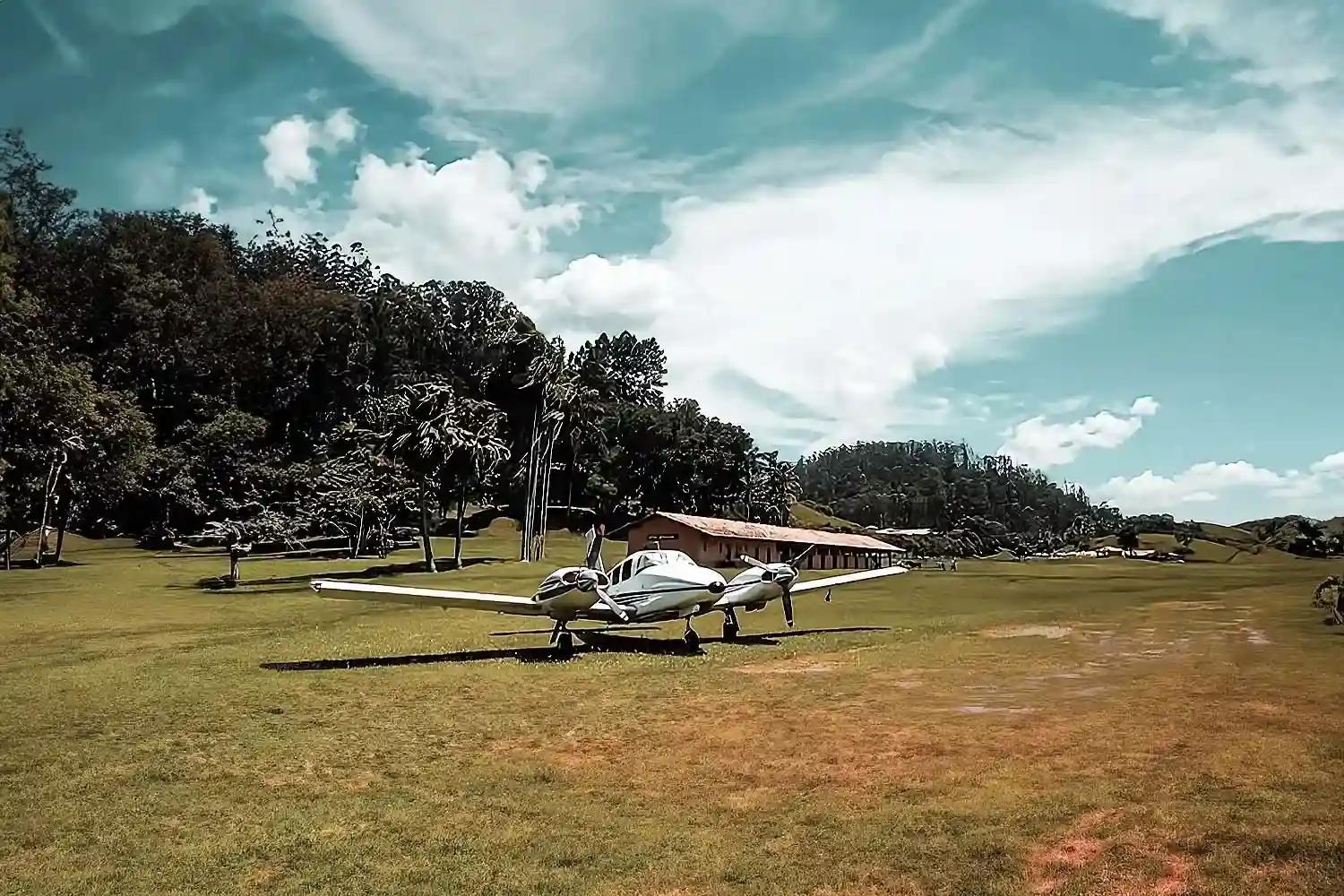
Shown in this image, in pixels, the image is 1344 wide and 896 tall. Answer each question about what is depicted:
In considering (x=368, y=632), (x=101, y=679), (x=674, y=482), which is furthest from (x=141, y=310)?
(x=101, y=679)

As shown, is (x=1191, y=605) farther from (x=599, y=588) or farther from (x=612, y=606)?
(x=599, y=588)

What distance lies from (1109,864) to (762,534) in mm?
66531

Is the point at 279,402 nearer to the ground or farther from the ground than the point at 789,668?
farther from the ground

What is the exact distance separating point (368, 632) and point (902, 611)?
18.9 metres

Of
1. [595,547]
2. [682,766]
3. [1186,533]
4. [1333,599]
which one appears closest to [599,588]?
[595,547]

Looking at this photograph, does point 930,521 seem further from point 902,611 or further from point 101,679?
point 101,679

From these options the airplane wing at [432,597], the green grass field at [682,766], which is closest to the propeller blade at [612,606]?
the green grass field at [682,766]

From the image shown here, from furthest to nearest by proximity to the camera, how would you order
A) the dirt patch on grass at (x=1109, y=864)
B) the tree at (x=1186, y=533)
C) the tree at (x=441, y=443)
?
the tree at (x=1186, y=533), the tree at (x=441, y=443), the dirt patch on grass at (x=1109, y=864)

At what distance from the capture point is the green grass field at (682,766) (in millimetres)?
9398

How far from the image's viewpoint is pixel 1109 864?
921 centimetres

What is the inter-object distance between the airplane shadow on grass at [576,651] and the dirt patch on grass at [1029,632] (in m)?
3.06

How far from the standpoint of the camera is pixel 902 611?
1432 inches

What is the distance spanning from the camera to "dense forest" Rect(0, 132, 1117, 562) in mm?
59000

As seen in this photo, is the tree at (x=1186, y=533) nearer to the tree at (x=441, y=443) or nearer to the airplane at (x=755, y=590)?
the tree at (x=441, y=443)
